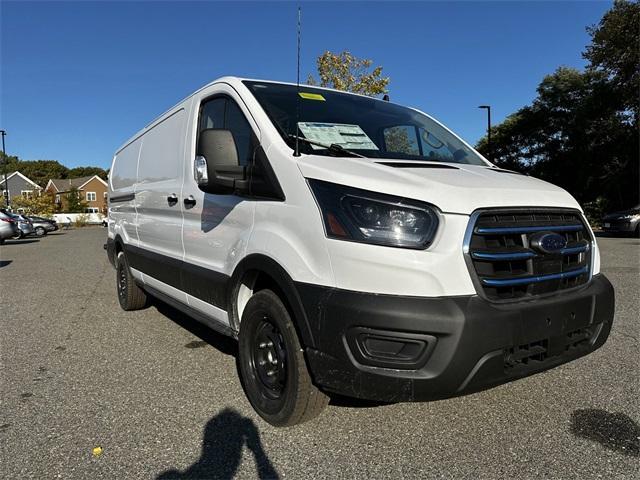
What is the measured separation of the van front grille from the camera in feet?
7.61

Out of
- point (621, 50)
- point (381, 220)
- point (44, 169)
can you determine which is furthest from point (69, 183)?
point (381, 220)

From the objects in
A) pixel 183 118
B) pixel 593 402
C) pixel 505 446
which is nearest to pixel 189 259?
pixel 183 118

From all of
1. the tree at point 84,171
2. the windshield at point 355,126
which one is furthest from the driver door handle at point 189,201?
the tree at point 84,171

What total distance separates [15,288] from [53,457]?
22.4 ft

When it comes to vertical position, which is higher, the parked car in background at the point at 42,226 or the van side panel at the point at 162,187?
the van side panel at the point at 162,187

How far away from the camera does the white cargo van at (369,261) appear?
225 cm

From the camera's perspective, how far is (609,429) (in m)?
2.85

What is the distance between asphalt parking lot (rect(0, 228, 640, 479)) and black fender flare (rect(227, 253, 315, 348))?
673 mm

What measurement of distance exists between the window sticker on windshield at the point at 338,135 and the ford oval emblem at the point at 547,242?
1.16 metres

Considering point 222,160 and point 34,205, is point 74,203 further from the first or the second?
point 222,160

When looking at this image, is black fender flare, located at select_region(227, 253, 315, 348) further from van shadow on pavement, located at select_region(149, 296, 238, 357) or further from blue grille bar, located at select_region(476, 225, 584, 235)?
van shadow on pavement, located at select_region(149, 296, 238, 357)

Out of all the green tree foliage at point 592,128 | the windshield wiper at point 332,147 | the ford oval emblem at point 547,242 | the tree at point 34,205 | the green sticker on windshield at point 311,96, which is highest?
the green tree foliage at point 592,128

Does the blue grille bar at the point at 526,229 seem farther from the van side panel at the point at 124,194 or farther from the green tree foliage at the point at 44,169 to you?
the green tree foliage at the point at 44,169

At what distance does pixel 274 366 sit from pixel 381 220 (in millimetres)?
1195
